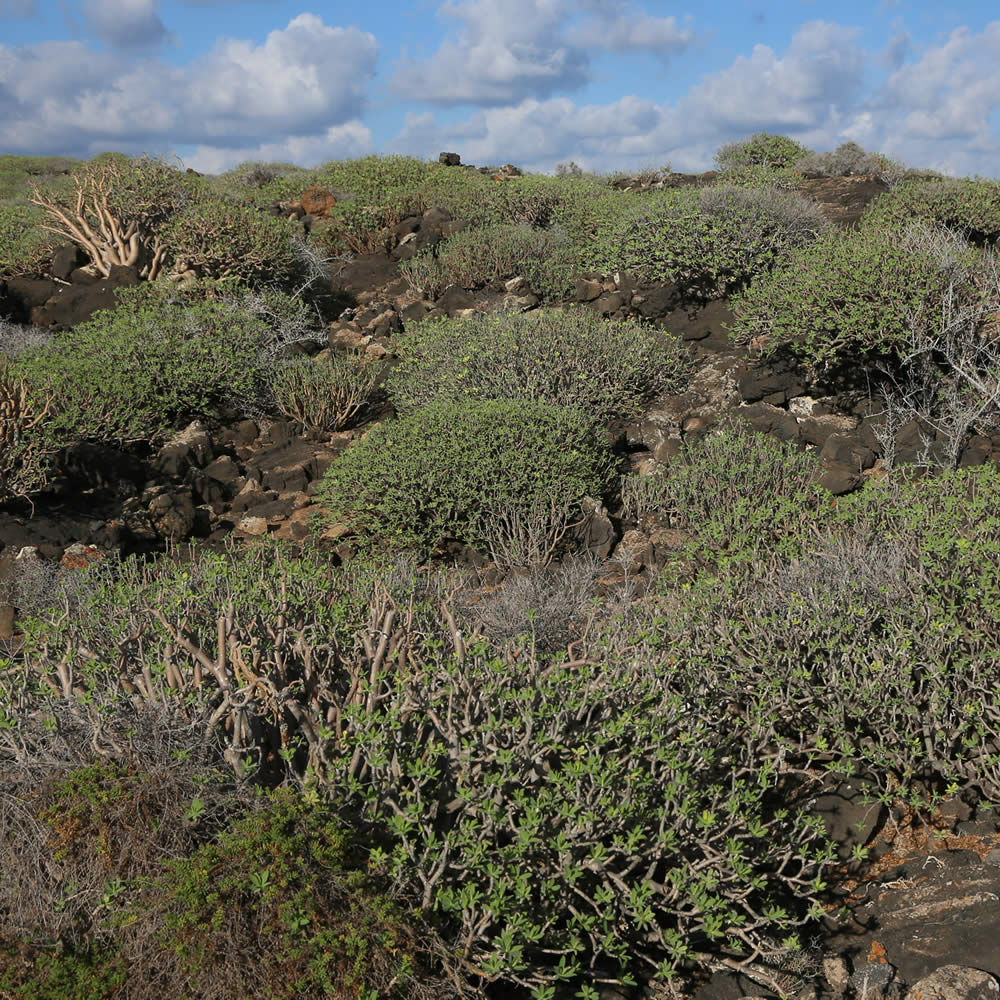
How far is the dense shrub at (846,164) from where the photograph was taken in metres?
21.4

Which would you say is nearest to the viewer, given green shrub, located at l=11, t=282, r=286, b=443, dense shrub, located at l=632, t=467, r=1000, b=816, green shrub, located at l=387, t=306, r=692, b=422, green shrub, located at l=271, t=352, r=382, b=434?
dense shrub, located at l=632, t=467, r=1000, b=816

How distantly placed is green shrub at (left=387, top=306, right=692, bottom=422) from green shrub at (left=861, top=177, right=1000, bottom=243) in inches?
222

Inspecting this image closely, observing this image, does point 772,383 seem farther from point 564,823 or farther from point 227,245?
point 227,245

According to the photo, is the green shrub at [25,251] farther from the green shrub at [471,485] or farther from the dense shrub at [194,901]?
the dense shrub at [194,901]

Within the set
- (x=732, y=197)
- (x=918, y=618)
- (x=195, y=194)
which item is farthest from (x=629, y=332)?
(x=195, y=194)

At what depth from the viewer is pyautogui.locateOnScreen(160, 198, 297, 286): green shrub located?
13031 millimetres

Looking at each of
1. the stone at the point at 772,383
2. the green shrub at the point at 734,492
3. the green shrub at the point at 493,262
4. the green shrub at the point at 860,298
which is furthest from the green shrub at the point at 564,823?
the green shrub at the point at 493,262

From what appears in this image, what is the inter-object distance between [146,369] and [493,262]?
17.6 feet

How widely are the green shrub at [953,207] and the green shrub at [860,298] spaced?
4423mm

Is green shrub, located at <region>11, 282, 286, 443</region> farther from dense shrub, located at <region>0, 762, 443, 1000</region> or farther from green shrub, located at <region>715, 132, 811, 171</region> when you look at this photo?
green shrub, located at <region>715, 132, 811, 171</region>

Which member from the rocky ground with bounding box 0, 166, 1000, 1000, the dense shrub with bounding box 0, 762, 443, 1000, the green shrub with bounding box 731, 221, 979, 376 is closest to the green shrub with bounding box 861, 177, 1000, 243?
the rocky ground with bounding box 0, 166, 1000, 1000

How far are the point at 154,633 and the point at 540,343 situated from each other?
18.7ft

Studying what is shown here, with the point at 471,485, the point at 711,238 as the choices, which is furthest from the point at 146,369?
the point at 711,238

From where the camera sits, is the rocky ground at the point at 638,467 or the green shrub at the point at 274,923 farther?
the rocky ground at the point at 638,467
